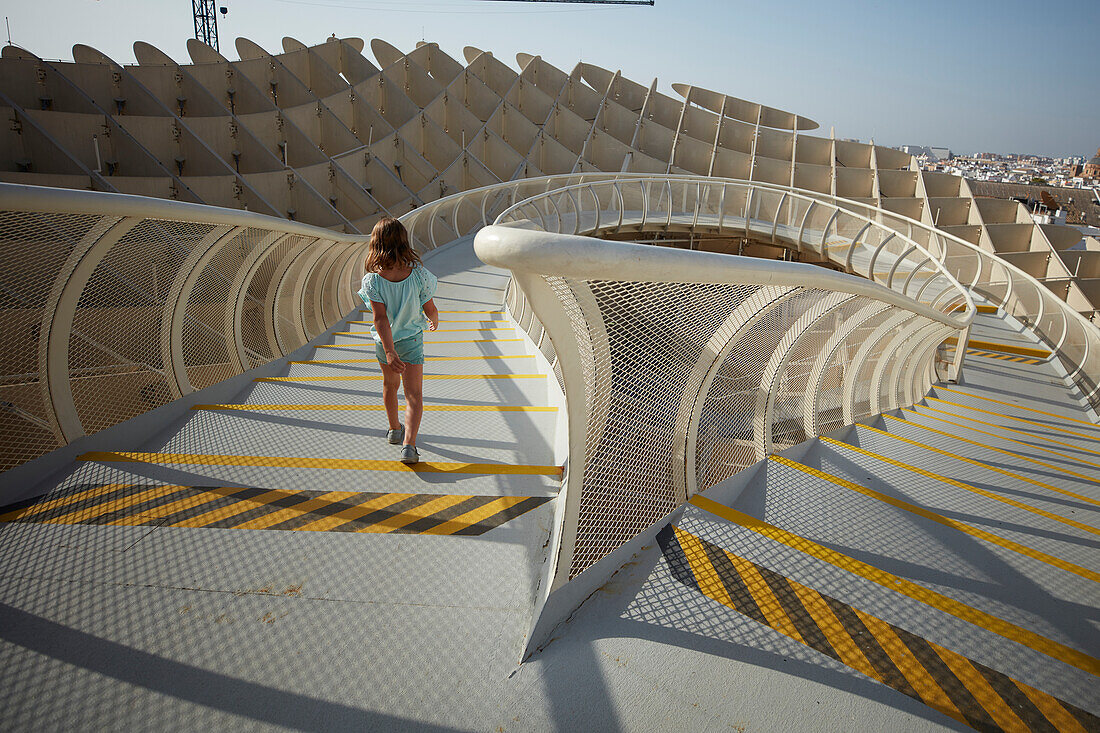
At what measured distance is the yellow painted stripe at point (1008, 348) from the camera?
8609 mm

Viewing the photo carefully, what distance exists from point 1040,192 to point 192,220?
53741mm

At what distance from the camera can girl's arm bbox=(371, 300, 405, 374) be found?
2469 millimetres

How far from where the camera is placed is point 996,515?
2.60m

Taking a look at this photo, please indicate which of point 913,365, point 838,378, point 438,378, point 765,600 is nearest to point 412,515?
point 765,600

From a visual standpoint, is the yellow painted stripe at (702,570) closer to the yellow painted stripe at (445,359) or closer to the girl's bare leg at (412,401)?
the girl's bare leg at (412,401)

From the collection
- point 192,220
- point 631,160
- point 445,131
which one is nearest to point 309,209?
point 445,131

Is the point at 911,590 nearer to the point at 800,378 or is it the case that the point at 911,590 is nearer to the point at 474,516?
the point at 474,516

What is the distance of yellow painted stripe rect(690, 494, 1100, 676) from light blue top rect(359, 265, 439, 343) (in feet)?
4.67

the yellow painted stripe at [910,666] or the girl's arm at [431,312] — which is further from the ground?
the girl's arm at [431,312]

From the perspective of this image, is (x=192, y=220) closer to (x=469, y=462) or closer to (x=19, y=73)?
(x=469, y=462)

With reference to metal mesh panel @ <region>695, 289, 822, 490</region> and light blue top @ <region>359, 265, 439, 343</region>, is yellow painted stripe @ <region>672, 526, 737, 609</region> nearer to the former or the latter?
metal mesh panel @ <region>695, 289, 822, 490</region>

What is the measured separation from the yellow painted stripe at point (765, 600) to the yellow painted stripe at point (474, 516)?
2.50 feet

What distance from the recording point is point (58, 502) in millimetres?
2082

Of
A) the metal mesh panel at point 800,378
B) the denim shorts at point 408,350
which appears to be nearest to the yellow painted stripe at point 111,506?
the denim shorts at point 408,350
